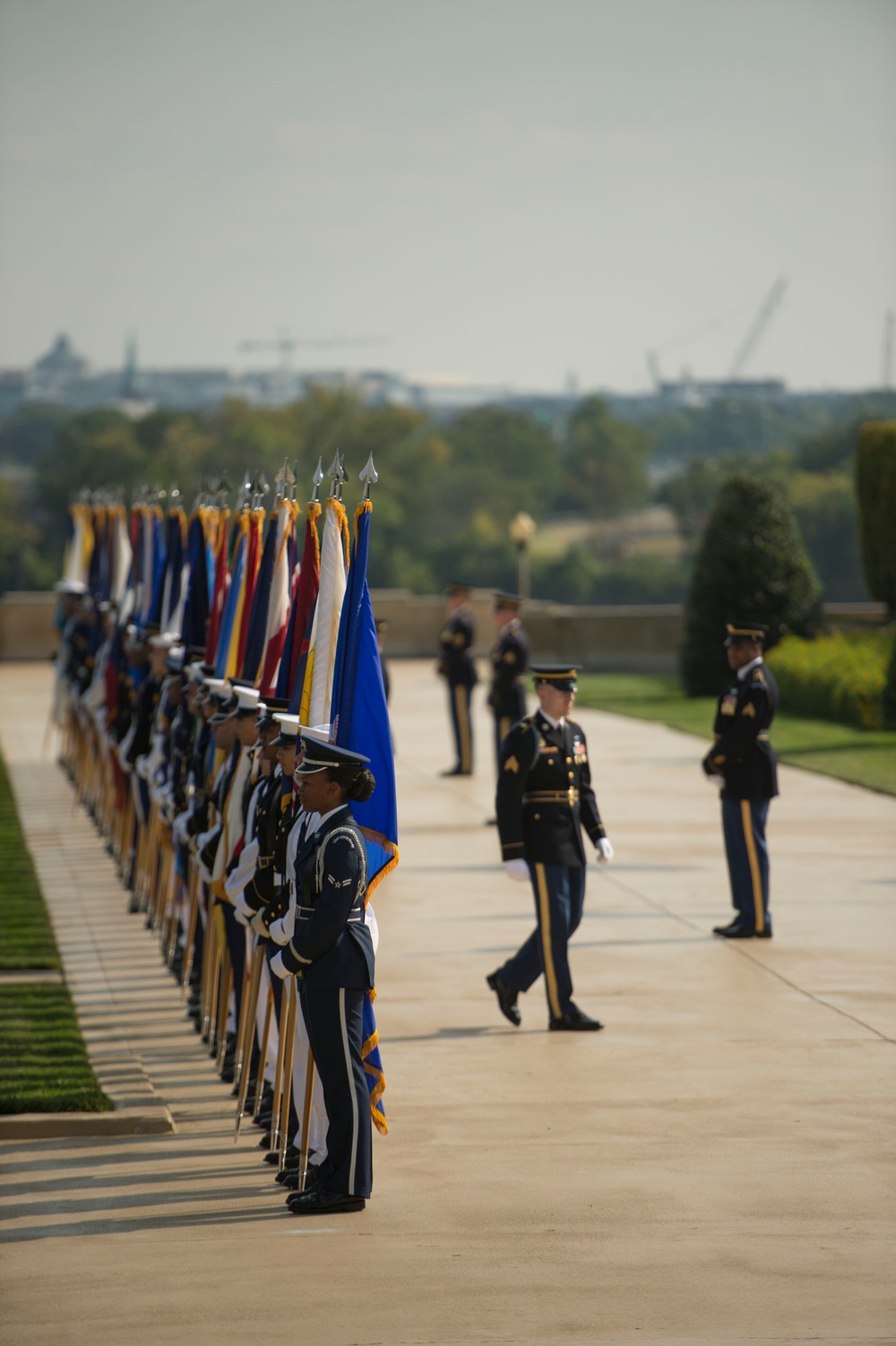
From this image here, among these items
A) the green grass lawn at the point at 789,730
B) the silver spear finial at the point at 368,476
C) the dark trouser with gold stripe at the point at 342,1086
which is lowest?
the green grass lawn at the point at 789,730

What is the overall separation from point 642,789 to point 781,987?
324 inches

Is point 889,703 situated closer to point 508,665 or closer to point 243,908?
point 508,665

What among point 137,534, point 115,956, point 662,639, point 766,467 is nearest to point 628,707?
point 662,639

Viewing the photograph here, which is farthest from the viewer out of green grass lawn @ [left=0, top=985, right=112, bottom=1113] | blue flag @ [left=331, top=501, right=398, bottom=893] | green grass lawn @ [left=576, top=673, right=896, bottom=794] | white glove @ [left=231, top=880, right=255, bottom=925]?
green grass lawn @ [left=576, top=673, right=896, bottom=794]

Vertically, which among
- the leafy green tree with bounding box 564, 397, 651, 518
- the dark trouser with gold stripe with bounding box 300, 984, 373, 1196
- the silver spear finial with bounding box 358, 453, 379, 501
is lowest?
the dark trouser with gold stripe with bounding box 300, 984, 373, 1196

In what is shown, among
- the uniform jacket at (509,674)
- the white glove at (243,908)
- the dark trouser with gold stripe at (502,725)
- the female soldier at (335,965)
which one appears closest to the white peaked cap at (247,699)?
the white glove at (243,908)

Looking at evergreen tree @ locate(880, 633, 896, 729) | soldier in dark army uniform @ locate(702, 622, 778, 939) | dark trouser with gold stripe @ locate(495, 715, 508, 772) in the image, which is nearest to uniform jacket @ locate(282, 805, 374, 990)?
soldier in dark army uniform @ locate(702, 622, 778, 939)

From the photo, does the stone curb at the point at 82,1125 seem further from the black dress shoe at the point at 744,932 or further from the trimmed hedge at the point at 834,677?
the trimmed hedge at the point at 834,677

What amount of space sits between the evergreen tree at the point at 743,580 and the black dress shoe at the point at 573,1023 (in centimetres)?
1841

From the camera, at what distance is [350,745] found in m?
6.94

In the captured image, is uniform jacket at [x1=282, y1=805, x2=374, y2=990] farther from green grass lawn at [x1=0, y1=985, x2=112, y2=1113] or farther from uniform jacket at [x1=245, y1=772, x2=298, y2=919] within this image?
green grass lawn at [x1=0, y1=985, x2=112, y2=1113]

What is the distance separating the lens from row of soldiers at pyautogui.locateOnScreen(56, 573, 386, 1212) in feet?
22.4

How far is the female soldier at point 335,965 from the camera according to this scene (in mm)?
6273

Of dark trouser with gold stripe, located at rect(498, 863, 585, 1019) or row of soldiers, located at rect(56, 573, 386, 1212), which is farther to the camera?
dark trouser with gold stripe, located at rect(498, 863, 585, 1019)
